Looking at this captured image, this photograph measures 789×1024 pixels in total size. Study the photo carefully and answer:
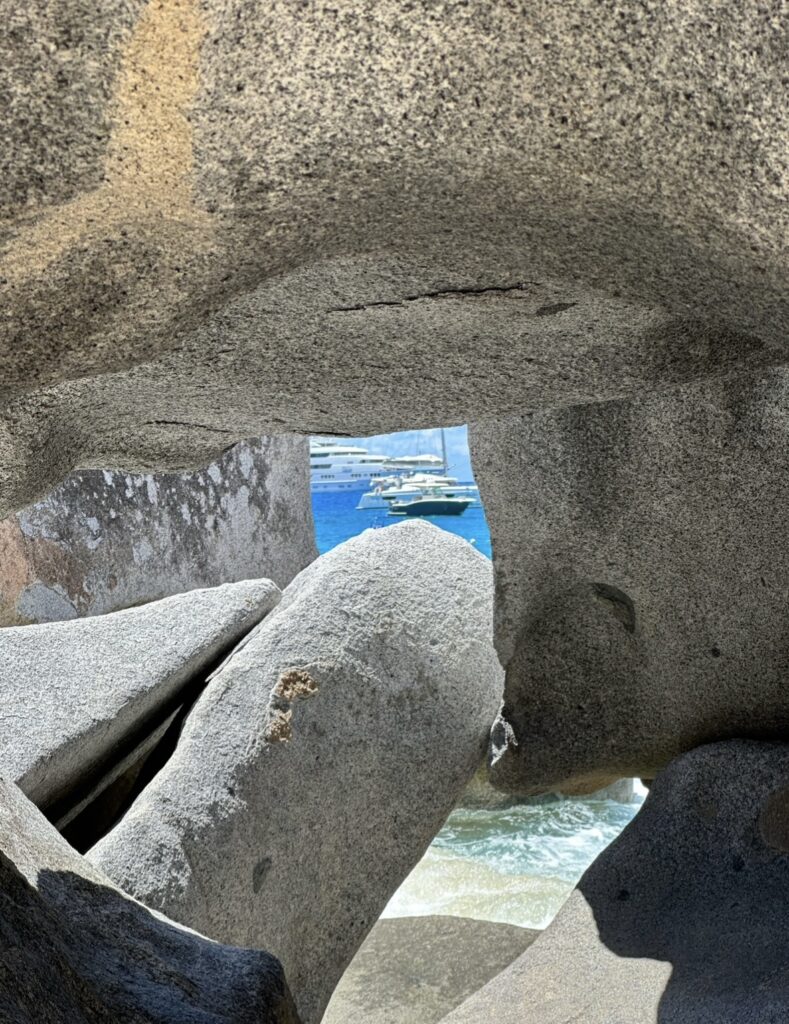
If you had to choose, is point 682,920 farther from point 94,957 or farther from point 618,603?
point 94,957

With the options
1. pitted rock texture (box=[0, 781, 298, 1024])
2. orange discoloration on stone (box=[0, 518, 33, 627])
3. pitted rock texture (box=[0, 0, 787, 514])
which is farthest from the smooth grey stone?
pitted rock texture (box=[0, 0, 787, 514])

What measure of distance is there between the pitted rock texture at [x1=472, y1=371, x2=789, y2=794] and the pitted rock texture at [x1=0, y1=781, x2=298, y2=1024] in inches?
31.4

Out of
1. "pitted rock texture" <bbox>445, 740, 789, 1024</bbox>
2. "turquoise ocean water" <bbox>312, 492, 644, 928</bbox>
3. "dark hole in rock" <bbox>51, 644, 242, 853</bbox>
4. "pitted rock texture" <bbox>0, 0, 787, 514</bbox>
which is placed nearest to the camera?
"pitted rock texture" <bbox>0, 0, 787, 514</bbox>

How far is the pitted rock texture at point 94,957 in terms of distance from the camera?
2.85ft

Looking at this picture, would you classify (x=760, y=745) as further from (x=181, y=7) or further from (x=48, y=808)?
(x=181, y=7)

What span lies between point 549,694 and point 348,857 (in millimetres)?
414

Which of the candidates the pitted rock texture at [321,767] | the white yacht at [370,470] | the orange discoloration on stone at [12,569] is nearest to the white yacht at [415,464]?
the white yacht at [370,470]

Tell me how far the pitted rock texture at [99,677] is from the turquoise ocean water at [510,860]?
0.36 metres

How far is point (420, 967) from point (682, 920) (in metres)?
0.86

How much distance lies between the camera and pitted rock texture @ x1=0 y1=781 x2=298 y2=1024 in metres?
0.87

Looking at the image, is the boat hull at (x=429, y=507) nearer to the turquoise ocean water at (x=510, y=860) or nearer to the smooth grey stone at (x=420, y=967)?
the turquoise ocean water at (x=510, y=860)

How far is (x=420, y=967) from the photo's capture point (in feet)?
7.62

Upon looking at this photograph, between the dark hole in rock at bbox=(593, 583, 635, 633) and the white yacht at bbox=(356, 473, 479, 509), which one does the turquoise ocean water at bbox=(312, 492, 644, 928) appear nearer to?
the dark hole in rock at bbox=(593, 583, 635, 633)

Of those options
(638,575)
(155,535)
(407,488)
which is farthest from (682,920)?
(407,488)
